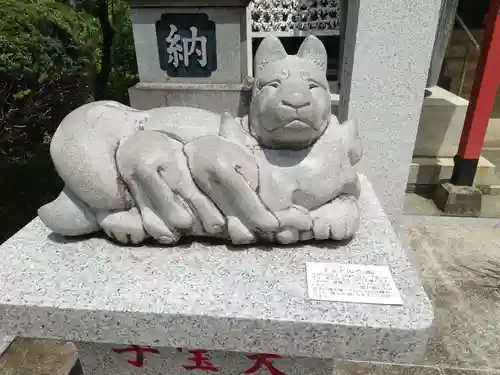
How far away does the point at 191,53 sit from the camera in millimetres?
3242

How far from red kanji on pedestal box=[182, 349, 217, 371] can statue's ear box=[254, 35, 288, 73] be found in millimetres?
1178

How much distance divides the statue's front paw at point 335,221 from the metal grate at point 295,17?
2638 mm

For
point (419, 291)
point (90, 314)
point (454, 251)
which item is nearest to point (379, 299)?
point (419, 291)

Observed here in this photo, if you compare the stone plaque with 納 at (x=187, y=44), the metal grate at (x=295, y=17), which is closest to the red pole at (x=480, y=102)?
the metal grate at (x=295, y=17)

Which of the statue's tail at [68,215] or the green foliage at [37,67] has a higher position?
the green foliage at [37,67]

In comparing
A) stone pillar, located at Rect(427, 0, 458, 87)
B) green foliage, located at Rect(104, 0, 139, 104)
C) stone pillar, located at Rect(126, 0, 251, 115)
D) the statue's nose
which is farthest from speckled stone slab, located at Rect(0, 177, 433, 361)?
green foliage, located at Rect(104, 0, 139, 104)

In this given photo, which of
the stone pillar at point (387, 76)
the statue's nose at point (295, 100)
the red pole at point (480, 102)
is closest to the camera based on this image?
the statue's nose at point (295, 100)

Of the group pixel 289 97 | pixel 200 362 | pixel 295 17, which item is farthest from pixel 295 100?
pixel 295 17

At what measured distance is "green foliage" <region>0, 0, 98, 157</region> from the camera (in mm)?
2496

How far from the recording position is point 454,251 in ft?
10.9

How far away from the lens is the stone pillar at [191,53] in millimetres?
3111

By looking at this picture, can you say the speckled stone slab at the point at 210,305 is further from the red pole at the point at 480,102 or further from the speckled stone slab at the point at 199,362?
the red pole at the point at 480,102

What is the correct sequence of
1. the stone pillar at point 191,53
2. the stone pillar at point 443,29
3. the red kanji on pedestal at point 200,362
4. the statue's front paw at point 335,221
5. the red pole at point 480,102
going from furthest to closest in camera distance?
the stone pillar at point 443,29 → the red pole at point 480,102 → the stone pillar at point 191,53 → the red kanji on pedestal at point 200,362 → the statue's front paw at point 335,221

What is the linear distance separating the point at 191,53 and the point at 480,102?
106 inches
